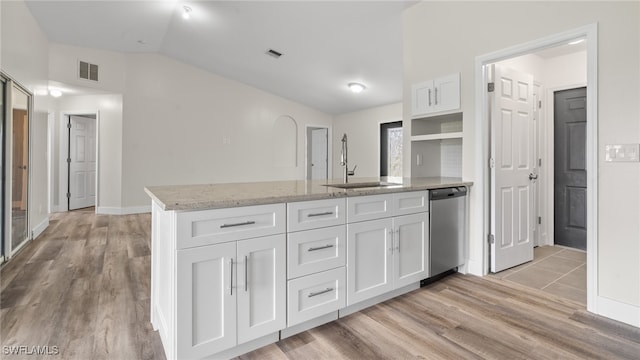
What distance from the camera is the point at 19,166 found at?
12.2 ft

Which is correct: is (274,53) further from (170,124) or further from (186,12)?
(170,124)

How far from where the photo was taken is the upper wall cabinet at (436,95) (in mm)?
3100

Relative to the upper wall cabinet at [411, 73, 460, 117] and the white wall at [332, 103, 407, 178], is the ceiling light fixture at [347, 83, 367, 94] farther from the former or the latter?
the upper wall cabinet at [411, 73, 460, 117]

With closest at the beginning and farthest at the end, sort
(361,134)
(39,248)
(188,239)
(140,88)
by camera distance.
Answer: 1. (188,239)
2. (39,248)
3. (140,88)
4. (361,134)

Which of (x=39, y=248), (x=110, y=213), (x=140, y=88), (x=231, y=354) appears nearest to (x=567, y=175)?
→ (x=231, y=354)

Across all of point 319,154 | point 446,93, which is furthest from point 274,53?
point 319,154

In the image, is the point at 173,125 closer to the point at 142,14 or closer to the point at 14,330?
the point at 142,14

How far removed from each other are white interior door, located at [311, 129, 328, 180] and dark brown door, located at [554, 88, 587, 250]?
16.8 feet

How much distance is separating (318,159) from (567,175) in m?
5.54

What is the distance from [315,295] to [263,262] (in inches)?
17.3

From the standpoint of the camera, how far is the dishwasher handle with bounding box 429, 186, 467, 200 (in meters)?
2.70

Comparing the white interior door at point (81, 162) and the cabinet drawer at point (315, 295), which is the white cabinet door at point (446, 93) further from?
the white interior door at point (81, 162)

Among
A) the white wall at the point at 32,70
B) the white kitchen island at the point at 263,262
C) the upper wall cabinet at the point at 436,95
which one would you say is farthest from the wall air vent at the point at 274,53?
the white kitchen island at the point at 263,262

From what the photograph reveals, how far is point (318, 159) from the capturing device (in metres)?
8.59
